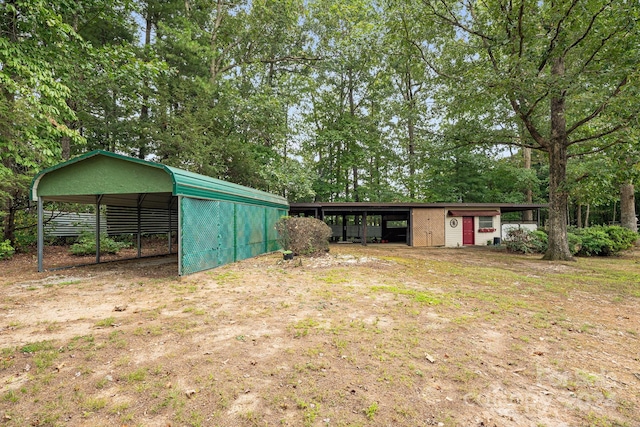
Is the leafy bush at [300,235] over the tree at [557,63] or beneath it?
beneath

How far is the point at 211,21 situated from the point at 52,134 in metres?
12.9

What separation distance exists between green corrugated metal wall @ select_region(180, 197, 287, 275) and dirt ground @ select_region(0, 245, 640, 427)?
1200 mm

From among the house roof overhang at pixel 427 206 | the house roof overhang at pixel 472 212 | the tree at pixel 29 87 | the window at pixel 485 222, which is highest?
the tree at pixel 29 87

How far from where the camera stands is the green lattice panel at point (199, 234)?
6742mm

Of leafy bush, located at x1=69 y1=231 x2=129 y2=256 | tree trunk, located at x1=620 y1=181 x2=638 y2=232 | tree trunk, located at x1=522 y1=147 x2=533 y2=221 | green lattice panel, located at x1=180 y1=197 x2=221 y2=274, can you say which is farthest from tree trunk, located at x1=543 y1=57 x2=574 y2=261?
leafy bush, located at x1=69 y1=231 x2=129 y2=256

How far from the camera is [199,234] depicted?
23.9 ft

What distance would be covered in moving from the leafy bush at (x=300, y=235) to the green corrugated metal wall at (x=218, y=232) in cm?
112

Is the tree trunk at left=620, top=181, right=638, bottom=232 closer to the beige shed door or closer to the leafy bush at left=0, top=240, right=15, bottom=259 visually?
the beige shed door

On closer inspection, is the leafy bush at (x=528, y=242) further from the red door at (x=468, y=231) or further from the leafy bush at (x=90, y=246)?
the leafy bush at (x=90, y=246)

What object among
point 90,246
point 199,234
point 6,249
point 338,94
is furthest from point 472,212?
point 6,249

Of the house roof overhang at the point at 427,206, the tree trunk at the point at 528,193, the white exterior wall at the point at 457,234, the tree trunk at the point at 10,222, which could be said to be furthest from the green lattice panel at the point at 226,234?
the tree trunk at the point at 528,193

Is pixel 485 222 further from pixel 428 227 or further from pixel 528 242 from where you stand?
pixel 528 242

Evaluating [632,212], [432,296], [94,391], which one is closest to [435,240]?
[632,212]

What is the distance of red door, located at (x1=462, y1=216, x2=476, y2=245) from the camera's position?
17.6 metres
